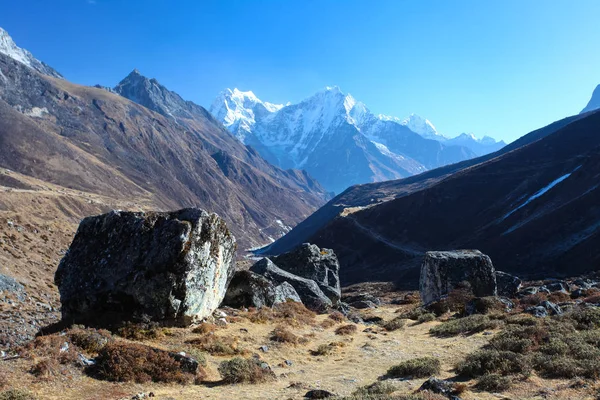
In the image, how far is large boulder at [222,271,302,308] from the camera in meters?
23.5

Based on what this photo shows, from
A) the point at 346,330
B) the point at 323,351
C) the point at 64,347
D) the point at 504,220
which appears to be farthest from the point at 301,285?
the point at 504,220

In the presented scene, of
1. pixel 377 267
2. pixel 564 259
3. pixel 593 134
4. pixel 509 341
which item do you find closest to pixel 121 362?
pixel 509 341

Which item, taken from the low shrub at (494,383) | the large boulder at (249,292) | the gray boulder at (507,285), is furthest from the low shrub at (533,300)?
the low shrub at (494,383)

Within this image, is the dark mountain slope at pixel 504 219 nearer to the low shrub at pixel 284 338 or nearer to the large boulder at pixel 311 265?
the large boulder at pixel 311 265

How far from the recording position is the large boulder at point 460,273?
3256 centimetres

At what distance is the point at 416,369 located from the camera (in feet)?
44.6

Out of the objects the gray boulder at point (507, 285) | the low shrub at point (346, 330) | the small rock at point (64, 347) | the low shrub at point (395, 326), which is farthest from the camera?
the gray boulder at point (507, 285)

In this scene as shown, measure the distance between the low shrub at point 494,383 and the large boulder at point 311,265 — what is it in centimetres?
2687

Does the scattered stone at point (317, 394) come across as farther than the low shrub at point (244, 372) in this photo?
No

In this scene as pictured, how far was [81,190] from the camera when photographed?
19562cm

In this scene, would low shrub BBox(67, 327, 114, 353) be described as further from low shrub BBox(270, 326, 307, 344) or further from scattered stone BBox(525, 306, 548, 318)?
scattered stone BBox(525, 306, 548, 318)

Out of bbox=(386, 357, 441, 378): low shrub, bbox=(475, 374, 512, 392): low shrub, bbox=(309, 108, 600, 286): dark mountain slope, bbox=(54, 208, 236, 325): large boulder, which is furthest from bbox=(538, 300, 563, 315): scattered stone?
bbox=(309, 108, 600, 286): dark mountain slope

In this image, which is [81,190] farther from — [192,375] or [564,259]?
[192,375]

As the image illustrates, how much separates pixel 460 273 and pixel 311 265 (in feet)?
46.2
